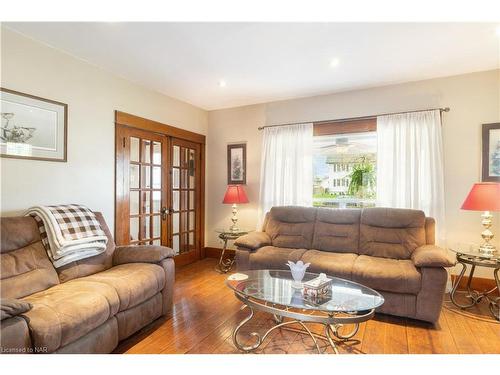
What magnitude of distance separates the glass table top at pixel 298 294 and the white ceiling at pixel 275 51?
6.76 feet

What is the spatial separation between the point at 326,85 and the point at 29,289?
3.60m

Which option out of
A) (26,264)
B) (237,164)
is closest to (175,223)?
(237,164)

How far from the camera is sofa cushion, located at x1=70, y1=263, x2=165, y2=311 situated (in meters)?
1.94

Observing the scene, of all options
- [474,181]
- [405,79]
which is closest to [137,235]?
[405,79]

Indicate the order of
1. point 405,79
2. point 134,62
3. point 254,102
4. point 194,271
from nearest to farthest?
point 134,62 → point 405,79 → point 194,271 → point 254,102

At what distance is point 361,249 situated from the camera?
3.00 meters

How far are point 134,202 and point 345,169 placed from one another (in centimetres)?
286

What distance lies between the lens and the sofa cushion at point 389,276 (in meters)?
2.31

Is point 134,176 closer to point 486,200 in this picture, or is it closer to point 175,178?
point 175,178

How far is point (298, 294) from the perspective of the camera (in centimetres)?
194

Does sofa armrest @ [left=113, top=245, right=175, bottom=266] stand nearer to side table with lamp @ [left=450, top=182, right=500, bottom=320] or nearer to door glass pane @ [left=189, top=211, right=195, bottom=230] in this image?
door glass pane @ [left=189, top=211, right=195, bottom=230]

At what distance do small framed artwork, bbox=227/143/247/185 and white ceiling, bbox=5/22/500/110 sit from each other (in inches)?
44.0

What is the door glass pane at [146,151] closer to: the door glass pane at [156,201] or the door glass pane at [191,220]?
the door glass pane at [156,201]
